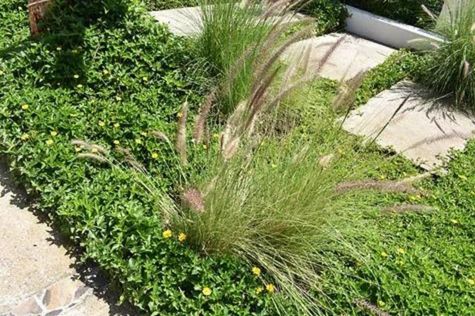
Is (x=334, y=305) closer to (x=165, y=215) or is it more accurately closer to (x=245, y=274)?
(x=245, y=274)

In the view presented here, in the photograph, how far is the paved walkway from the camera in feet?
7.17

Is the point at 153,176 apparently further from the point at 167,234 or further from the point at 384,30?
the point at 384,30

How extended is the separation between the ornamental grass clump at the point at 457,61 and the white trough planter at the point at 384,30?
1.64ft

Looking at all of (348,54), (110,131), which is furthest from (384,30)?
(110,131)

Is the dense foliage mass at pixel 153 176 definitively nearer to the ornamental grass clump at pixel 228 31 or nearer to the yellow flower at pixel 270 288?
the yellow flower at pixel 270 288

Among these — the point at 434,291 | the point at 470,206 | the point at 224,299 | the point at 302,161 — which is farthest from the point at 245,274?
the point at 470,206

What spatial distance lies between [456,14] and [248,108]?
2.94m

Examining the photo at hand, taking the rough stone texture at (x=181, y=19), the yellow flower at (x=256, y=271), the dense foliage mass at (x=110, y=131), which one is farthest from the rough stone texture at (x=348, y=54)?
the yellow flower at (x=256, y=271)

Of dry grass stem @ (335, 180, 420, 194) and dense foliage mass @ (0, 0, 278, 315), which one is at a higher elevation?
dry grass stem @ (335, 180, 420, 194)

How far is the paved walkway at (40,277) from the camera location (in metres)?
2.19

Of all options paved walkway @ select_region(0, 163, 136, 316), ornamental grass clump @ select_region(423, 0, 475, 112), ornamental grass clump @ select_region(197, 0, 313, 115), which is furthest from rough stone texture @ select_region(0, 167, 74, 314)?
ornamental grass clump @ select_region(423, 0, 475, 112)

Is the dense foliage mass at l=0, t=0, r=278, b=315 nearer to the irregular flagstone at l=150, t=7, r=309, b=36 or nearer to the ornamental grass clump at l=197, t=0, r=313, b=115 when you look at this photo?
the ornamental grass clump at l=197, t=0, r=313, b=115

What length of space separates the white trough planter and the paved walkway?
3698 millimetres

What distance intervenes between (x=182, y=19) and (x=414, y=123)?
211 centimetres
